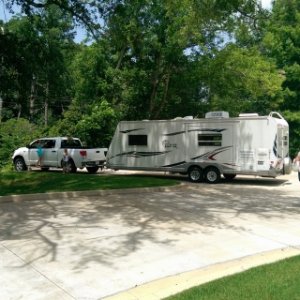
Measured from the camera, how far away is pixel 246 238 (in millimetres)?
8766

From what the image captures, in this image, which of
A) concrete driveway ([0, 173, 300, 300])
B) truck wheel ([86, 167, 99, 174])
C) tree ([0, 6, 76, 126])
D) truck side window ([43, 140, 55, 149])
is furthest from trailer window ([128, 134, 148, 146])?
concrete driveway ([0, 173, 300, 300])

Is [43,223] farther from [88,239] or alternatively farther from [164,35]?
[164,35]

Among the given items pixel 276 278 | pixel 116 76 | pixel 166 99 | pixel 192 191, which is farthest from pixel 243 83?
pixel 276 278

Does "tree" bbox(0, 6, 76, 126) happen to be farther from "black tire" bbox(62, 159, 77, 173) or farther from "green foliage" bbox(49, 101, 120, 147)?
"green foliage" bbox(49, 101, 120, 147)

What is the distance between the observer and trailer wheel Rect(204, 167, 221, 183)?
2014cm

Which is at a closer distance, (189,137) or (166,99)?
(189,137)

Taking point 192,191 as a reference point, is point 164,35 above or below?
above

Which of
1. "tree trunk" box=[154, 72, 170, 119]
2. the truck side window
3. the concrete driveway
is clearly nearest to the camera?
the concrete driveway

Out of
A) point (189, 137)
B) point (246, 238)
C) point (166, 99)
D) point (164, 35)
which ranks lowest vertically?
point (246, 238)

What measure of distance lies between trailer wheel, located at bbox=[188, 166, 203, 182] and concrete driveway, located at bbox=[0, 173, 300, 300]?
604cm

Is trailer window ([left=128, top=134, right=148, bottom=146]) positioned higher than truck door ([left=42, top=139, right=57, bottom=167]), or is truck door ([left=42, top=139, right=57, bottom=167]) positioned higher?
trailer window ([left=128, top=134, right=148, bottom=146])

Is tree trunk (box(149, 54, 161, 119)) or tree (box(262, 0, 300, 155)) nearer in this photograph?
tree trunk (box(149, 54, 161, 119))

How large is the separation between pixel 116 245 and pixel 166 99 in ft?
76.7

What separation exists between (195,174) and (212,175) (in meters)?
0.75
